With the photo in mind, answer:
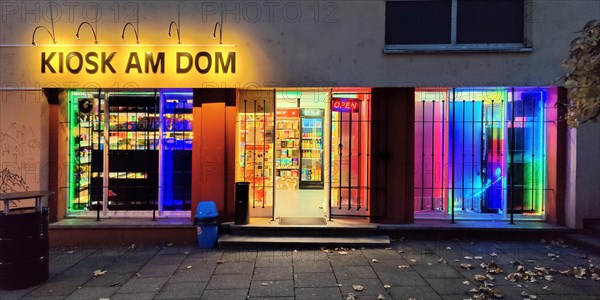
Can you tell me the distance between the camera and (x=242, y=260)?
7.32 meters

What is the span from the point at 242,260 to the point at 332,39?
4.60 m

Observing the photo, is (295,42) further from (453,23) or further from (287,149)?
(453,23)

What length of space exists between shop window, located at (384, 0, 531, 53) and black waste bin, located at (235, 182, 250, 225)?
4.10 m

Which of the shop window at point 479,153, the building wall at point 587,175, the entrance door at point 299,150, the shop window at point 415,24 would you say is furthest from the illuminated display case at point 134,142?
the building wall at point 587,175

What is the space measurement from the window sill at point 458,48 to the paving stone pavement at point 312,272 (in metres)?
3.77

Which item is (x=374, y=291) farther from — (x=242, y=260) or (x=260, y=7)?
(x=260, y=7)

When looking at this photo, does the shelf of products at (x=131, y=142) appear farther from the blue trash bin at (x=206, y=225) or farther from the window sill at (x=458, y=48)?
the window sill at (x=458, y=48)

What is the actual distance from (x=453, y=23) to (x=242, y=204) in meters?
5.65

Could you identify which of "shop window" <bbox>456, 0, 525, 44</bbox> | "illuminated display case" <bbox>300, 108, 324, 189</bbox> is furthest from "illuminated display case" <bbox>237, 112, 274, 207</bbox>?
"shop window" <bbox>456, 0, 525, 44</bbox>

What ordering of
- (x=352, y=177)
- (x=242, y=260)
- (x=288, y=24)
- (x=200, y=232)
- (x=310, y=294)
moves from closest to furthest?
1. (x=310, y=294)
2. (x=242, y=260)
3. (x=200, y=232)
4. (x=288, y=24)
5. (x=352, y=177)

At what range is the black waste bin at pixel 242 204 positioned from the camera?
8.48 metres

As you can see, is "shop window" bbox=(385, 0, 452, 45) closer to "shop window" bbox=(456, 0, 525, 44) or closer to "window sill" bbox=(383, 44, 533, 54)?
"window sill" bbox=(383, 44, 533, 54)

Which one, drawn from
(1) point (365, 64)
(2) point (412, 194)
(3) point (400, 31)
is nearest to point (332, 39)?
(1) point (365, 64)

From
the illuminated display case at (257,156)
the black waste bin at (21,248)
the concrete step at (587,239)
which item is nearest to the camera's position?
the black waste bin at (21,248)
